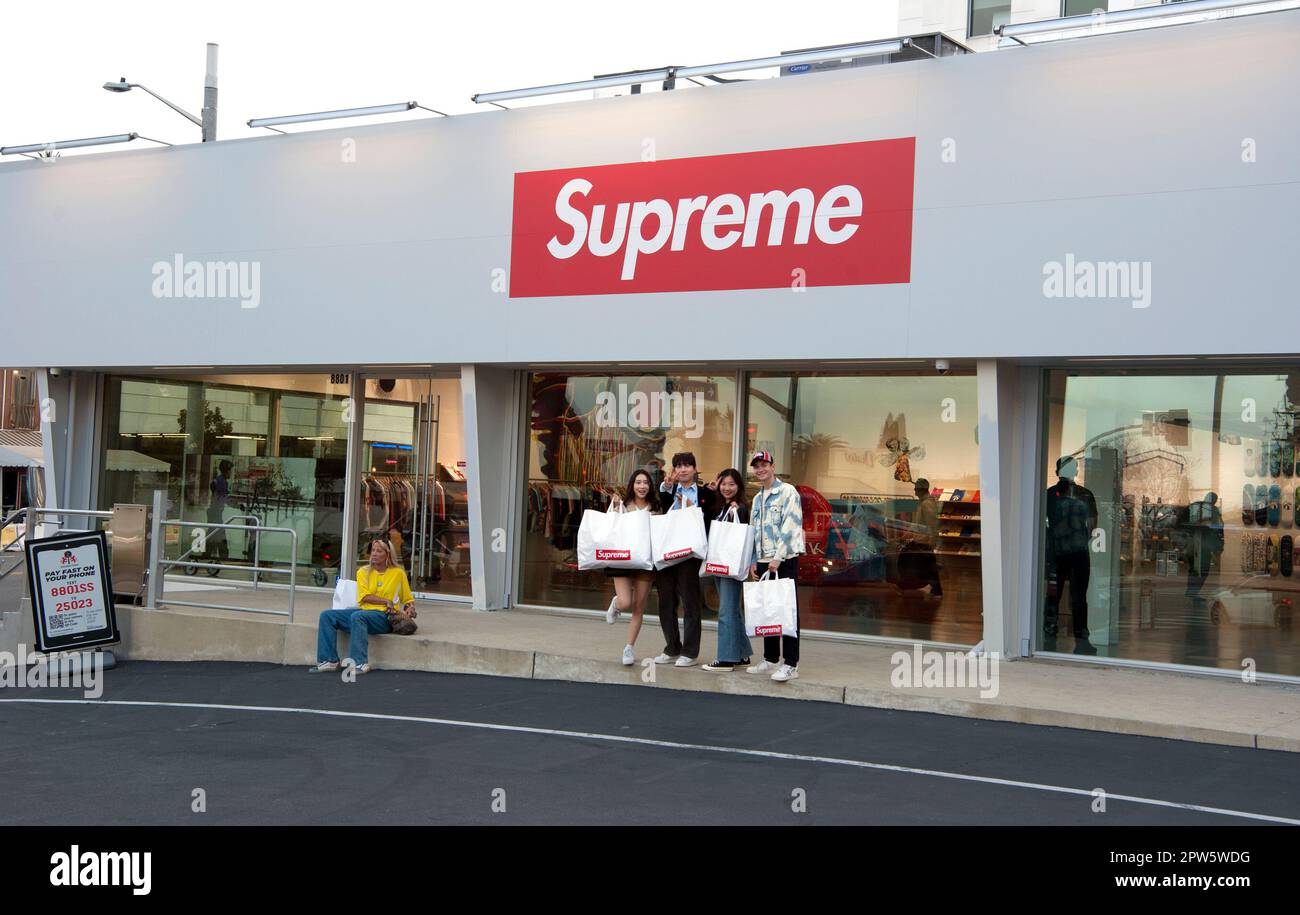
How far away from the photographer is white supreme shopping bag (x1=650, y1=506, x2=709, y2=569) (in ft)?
38.0

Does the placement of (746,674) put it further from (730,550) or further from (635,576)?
(635,576)

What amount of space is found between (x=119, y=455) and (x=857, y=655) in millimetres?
12187

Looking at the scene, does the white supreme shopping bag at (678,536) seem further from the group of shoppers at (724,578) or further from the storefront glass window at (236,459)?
the storefront glass window at (236,459)

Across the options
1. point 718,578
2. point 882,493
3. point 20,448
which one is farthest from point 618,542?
point 20,448

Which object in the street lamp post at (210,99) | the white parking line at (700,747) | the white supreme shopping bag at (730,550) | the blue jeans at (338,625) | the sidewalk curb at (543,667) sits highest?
the street lamp post at (210,99)

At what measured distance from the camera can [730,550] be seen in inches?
447

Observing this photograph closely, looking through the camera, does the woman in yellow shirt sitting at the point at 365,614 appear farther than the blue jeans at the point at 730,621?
Yes

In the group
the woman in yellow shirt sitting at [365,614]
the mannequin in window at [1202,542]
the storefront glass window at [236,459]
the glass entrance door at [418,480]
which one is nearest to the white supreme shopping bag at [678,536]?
the woman in yellow shirt sitting at [365,614]

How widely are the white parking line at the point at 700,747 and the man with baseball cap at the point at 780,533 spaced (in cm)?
217

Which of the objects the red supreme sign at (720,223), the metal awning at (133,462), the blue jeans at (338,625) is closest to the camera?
the blue jeans at (338,625)

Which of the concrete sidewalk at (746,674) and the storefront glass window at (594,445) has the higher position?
the storefront glass window at (594,445)

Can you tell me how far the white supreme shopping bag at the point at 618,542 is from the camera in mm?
11703

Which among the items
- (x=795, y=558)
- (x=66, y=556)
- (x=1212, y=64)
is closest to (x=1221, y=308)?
(x=1212, y=64)

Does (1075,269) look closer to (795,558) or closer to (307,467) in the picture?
(795,558)
